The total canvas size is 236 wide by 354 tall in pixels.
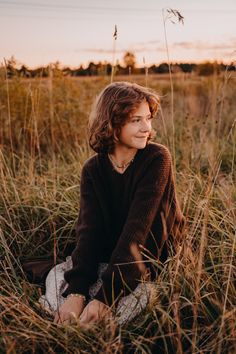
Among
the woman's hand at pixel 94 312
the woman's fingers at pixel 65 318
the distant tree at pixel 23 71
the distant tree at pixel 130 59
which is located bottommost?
the woman's fingers at pixel 65 318

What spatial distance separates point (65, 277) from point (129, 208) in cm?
43

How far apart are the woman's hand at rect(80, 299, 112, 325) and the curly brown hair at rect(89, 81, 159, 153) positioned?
2.42ft

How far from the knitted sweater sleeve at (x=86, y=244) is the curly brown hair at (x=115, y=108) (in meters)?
0.23

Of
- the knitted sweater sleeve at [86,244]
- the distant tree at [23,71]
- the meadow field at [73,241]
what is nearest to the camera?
the meadow field at [73,241]

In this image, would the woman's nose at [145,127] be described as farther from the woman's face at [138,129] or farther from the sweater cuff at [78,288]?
the sweater cuff at [78,288]

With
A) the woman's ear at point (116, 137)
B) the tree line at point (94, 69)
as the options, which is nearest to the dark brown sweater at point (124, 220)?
the woman's ear at point (116, 137)

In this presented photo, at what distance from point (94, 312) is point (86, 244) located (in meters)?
0.40

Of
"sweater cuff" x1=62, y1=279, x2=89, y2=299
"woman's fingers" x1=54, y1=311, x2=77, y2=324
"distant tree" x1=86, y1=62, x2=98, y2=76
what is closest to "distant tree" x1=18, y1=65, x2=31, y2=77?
"distant tree" x1=86, y1=62, x2=98, y2=76

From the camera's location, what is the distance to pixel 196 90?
8.15 m

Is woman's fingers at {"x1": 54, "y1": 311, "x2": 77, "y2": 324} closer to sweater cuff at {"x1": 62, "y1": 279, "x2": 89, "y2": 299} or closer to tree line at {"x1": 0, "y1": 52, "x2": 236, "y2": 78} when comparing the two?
sweater cuff at {"x1": 62, "y1": 279, "x2": 89, "y2": 299}

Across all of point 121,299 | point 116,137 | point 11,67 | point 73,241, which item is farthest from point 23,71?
point 121,299

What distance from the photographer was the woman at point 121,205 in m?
1.98

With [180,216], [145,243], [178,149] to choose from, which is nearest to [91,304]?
[145,243]

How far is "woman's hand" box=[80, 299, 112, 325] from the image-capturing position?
6.04 ft
